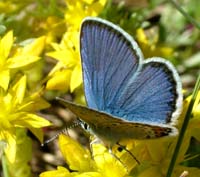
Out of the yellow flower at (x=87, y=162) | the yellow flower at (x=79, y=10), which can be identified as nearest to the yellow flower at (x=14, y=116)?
the yellow flower at (x=87, y=162)

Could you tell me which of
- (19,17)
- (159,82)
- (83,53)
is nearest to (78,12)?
(19,17)

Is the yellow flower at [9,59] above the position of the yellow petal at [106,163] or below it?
above

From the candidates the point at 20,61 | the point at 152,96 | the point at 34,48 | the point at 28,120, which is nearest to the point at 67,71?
the point at 34,48

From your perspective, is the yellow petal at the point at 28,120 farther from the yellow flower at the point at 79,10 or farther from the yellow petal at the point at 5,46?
the yellow flower at the point at 79,10

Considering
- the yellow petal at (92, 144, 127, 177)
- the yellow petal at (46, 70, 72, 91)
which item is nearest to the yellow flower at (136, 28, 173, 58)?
the yellow petal at (46, 70, 72, 91)

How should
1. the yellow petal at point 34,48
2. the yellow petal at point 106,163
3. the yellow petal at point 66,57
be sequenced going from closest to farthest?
the yellow petal at point 106,163 → the yellow petal at point 34,48 → the yellow petal at point 66,57

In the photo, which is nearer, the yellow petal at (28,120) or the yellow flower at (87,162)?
the yellow flower at (87,162)

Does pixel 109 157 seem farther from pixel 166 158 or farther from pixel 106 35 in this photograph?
pixel 106 35
